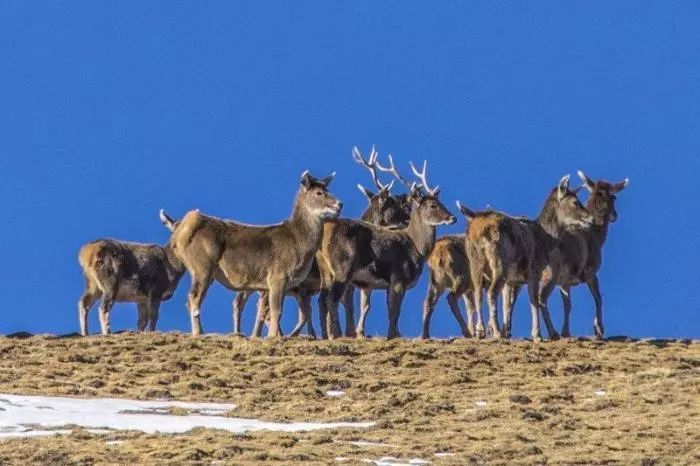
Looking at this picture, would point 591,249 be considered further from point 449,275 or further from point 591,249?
point 449,275

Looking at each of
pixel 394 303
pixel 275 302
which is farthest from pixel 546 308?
pixel 275 302

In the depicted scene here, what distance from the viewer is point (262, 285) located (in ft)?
104

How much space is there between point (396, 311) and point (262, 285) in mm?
2630

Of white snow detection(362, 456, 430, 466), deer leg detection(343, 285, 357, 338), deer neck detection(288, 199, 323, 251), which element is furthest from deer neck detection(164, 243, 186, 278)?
white snow detection(362, 456, 430, 466)

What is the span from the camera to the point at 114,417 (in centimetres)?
2367

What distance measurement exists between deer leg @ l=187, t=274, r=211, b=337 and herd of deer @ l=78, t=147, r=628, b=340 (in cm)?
2

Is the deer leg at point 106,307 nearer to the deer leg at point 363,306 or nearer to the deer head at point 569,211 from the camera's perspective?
the deer leg at point 363,306

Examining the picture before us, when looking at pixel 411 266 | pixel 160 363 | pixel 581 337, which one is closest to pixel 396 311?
pixel 411 266

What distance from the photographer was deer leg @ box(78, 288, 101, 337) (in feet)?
115

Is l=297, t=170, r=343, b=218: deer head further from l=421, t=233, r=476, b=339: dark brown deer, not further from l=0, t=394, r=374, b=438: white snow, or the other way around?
l=0, t=394, r=374, b=438: white snow

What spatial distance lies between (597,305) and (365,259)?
4.87 metres

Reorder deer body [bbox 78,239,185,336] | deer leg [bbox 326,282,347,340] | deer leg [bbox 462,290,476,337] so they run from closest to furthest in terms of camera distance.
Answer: deer leg [bbox 326,282,347,340] < deer leg [bbox 462,290,476,337] < deer body [bbox 78,239,185,336]

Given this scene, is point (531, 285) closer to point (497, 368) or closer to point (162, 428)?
point (497, 368)

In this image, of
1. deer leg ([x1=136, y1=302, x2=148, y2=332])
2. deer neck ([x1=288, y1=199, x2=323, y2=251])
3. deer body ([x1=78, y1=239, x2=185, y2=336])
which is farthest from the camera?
deer leg ([x1=136, y1=302, x2=148, y2=332])
